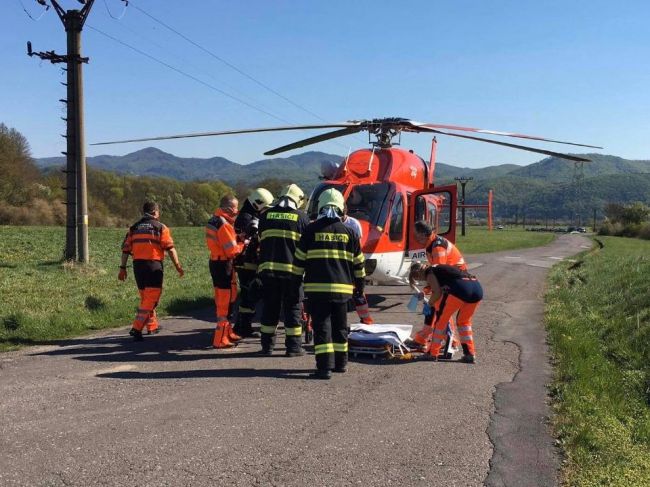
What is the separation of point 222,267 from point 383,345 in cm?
246

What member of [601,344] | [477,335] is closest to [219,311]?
[477,335]

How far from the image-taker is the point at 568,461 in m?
4.56

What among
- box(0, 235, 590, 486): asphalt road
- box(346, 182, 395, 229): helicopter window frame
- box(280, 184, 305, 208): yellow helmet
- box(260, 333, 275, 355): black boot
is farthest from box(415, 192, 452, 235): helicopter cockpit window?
box(260, 333, 275, 355): black boot

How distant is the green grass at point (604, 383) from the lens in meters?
4.51

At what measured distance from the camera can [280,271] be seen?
7.61 meters

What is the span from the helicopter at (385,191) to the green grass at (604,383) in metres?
2.84

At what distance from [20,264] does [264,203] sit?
39.6ft

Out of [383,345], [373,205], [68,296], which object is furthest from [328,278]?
[68,296]

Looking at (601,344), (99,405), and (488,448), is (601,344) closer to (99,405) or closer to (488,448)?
(488,448)

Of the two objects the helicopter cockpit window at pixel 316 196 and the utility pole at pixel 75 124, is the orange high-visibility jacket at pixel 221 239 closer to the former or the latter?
the helicopter cockpit window at pixel 316 196

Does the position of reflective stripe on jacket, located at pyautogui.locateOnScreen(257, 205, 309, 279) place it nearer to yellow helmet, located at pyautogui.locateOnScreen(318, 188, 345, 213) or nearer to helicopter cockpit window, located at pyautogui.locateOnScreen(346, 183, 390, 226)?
yellow helmet, located at pyautogui.locateOnScreen(318, 188, 345, 213)

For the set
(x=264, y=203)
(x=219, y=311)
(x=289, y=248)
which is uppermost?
(x=264, y=203)

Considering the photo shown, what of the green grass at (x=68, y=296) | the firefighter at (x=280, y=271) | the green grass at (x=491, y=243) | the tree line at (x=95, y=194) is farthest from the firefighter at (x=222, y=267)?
the tree line at (x=95, y=194)

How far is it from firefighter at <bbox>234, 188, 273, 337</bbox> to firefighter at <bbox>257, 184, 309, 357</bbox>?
0.99m
